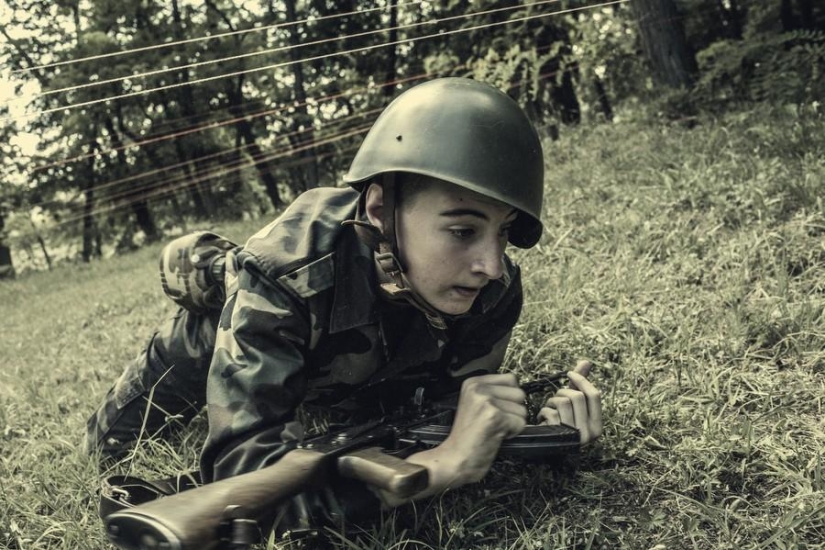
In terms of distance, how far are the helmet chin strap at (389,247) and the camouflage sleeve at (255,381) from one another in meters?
0.29

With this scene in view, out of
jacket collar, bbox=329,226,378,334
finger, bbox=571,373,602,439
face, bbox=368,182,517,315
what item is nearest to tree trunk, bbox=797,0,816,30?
finger, bbox=571,373,602,439

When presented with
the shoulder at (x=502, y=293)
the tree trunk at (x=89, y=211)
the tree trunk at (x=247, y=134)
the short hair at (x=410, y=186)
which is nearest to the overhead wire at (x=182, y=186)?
the tree trunk at (x=89, y=211)

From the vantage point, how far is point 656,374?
257 centimetres

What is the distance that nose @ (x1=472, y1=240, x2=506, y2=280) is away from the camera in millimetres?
1826

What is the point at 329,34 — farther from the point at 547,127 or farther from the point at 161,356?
the point at 161,356

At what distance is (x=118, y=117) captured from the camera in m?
21.4

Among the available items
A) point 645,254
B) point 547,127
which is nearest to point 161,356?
point 645,254

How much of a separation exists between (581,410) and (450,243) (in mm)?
709

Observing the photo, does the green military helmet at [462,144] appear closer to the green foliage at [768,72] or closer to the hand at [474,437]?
the hand at [474,437]

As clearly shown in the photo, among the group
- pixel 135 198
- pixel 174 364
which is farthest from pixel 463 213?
pixel 135 198

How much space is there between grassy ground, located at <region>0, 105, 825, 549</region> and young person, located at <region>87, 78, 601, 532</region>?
0.93 feet

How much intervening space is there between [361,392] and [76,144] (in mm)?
22381

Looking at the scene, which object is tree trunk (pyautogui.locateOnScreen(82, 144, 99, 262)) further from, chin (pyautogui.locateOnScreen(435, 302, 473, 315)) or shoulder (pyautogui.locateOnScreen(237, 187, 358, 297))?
chin (pyautogui.locateOnScreen(435, 302, 473, 315))

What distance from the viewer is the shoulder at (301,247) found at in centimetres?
192
